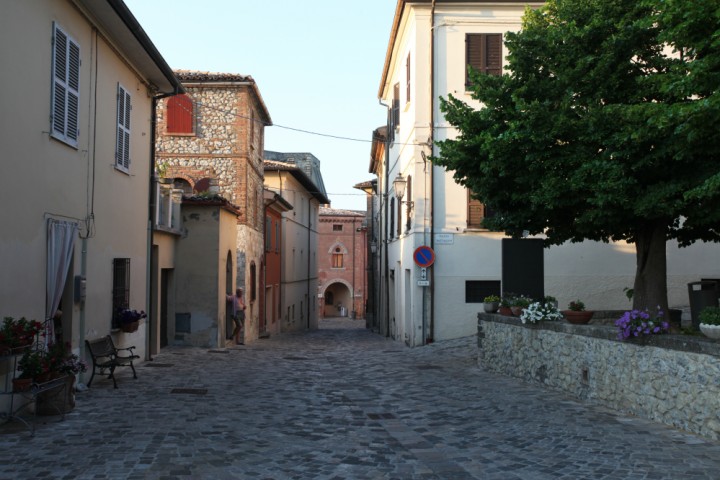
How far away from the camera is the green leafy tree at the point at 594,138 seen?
28.7 ft

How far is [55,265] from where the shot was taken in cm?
937

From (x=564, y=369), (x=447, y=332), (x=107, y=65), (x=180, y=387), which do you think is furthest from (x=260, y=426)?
(x=447, y=332)

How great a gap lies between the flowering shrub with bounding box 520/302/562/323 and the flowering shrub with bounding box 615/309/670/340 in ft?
8.74

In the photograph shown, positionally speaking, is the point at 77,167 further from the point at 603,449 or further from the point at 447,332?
the point at 447,332

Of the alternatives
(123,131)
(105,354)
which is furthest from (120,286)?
(123,131)

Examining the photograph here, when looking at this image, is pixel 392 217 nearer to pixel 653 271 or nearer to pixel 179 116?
pixel 179 116

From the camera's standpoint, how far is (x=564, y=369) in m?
10.2

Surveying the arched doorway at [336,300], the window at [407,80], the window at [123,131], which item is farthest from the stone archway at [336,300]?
the window at [123,131]

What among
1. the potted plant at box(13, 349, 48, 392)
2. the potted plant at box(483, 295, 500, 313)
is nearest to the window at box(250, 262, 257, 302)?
the potted plant at box(483, 295, 500, 313)

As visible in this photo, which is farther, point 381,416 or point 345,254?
point 345,254

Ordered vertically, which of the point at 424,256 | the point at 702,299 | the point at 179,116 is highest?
the point at 179,116

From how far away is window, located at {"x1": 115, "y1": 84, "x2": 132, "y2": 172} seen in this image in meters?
12.5

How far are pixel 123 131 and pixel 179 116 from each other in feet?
33.2

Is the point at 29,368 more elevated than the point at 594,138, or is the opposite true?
the point at 594,138
